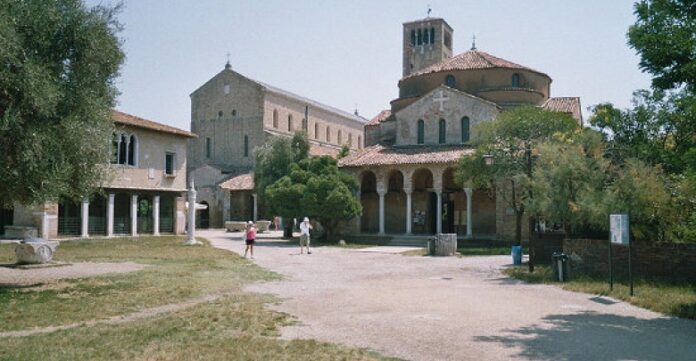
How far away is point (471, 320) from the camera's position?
1073cm

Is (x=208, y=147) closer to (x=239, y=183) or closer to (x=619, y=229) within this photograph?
(x=239, y=183)

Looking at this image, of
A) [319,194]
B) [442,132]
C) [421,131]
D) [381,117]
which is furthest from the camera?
[381,117]

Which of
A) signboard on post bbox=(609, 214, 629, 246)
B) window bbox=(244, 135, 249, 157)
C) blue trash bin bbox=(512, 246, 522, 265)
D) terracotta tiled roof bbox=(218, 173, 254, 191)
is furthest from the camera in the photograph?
window bbox=(244, 135, 249, 157)

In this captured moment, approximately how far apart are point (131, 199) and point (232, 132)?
2246 centimetres

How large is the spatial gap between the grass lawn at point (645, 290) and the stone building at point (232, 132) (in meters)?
38.6

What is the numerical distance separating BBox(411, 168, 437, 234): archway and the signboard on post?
24.9 m

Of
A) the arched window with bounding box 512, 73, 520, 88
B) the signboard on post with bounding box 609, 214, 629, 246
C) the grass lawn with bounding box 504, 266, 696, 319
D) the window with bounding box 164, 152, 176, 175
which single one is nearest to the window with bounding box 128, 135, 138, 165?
the window with bounding box 164, 152, 176, 175

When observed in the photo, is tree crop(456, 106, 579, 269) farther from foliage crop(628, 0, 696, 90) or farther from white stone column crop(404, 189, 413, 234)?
foliage crop(628, 0, 696, 90)

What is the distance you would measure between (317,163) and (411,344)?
2864 cm

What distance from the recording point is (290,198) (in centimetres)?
3528

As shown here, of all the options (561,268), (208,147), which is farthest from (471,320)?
(208,147)

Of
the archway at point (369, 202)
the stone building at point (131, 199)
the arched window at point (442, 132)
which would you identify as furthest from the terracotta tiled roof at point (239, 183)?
the arched window at point (442, 132)

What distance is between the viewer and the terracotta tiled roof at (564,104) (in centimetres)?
3978

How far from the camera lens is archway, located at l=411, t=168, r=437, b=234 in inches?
1570
